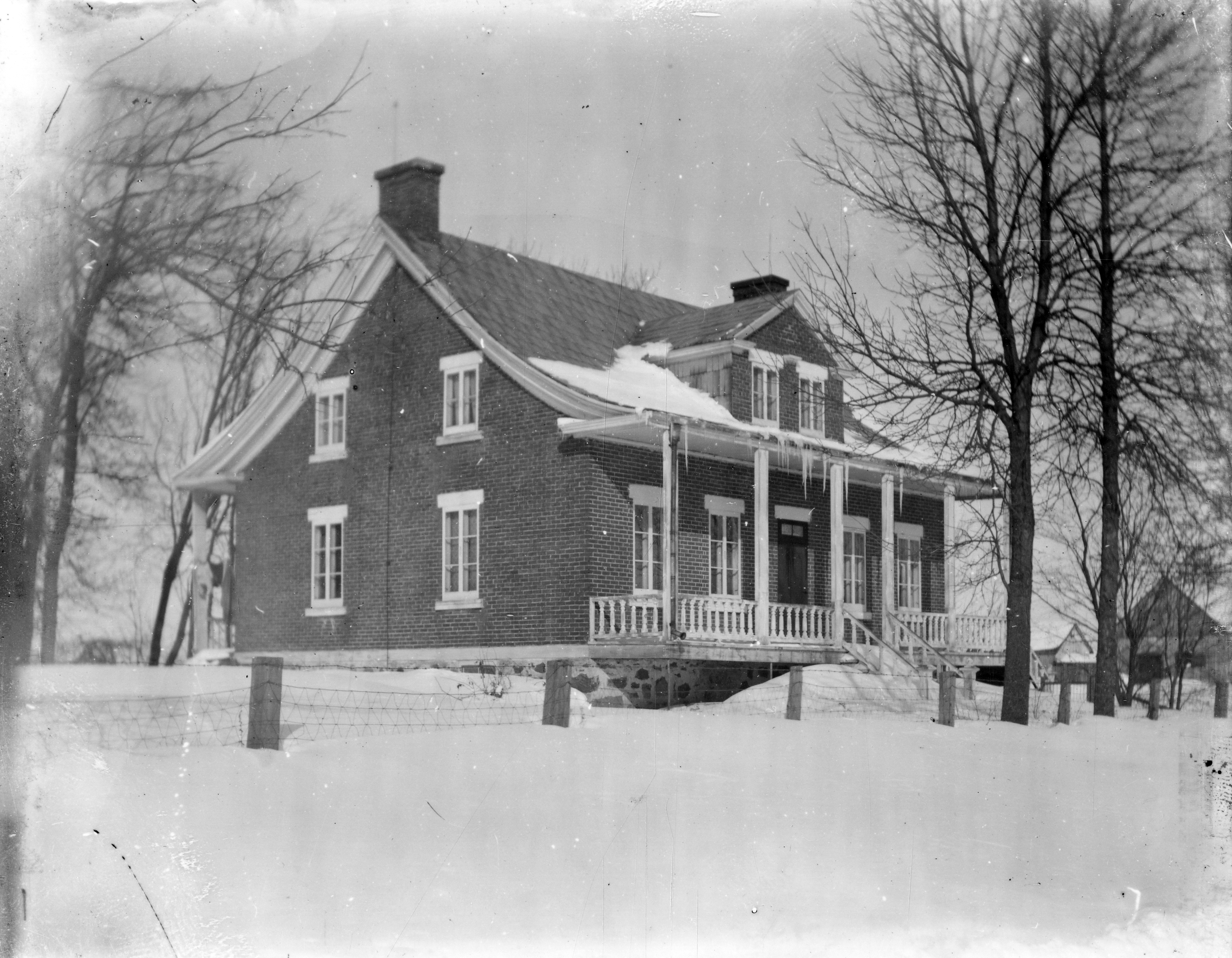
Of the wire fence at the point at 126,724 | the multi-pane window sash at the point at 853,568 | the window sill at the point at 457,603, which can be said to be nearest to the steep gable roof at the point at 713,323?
the multi-pane window sash at the point at 853,568

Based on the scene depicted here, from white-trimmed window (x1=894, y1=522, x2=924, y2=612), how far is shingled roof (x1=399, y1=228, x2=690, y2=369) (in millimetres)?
5478

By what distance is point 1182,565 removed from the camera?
48.0 ft

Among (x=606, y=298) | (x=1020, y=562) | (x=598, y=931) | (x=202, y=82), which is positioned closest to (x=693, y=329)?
(x=606, y=298)

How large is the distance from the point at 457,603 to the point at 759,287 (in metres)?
8.56

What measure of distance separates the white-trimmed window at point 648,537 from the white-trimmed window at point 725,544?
1192 mm

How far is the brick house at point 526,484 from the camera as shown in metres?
17.4

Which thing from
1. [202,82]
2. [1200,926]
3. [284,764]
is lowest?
[1200,926]

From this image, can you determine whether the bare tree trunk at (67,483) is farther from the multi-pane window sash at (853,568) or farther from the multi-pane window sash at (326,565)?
the multi-pane window sash at (853,568)

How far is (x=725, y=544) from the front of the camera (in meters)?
20.1

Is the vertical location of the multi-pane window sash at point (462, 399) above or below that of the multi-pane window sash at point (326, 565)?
above

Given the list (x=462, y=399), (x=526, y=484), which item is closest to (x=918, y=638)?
(x=526, y=484)

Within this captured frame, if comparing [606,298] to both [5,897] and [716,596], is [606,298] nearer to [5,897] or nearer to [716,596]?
[716,596]

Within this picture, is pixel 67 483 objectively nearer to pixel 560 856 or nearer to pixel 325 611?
pixel 560 856

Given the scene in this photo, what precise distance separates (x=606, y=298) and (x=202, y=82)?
42.0ft
